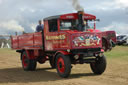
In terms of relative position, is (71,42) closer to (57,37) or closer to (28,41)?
(57,37)

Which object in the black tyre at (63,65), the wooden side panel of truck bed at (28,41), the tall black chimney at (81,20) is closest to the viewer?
the black tyre at (63,65)

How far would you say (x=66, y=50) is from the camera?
9648mm

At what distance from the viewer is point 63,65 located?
9594 millimetres

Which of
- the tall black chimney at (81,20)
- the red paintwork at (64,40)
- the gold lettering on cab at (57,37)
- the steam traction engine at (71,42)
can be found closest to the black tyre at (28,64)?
the red paintwork at (64,40)

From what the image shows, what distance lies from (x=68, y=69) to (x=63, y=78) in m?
0.48

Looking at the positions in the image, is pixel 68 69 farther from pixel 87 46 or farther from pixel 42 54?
pixel 42 54

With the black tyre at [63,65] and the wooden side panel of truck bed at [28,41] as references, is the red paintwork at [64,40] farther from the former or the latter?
the black tyre at [63,65]

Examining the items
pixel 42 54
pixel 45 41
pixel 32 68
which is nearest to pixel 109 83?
pixel 45 41

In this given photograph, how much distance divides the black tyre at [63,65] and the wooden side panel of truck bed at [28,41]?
1.66m

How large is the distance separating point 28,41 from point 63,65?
349 cm

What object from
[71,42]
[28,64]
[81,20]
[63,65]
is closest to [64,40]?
[71,42]

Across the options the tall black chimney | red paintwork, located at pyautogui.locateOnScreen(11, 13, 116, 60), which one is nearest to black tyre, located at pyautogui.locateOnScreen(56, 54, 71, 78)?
red paintwork, located at pyautogui.locateOnScreen(11, 13, 116, 60)

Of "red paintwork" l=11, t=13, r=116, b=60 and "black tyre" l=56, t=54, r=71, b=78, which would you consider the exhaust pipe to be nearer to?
"red paintwork" l=11, t=13, r=116, b=60

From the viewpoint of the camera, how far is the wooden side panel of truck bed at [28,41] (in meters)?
11.4
